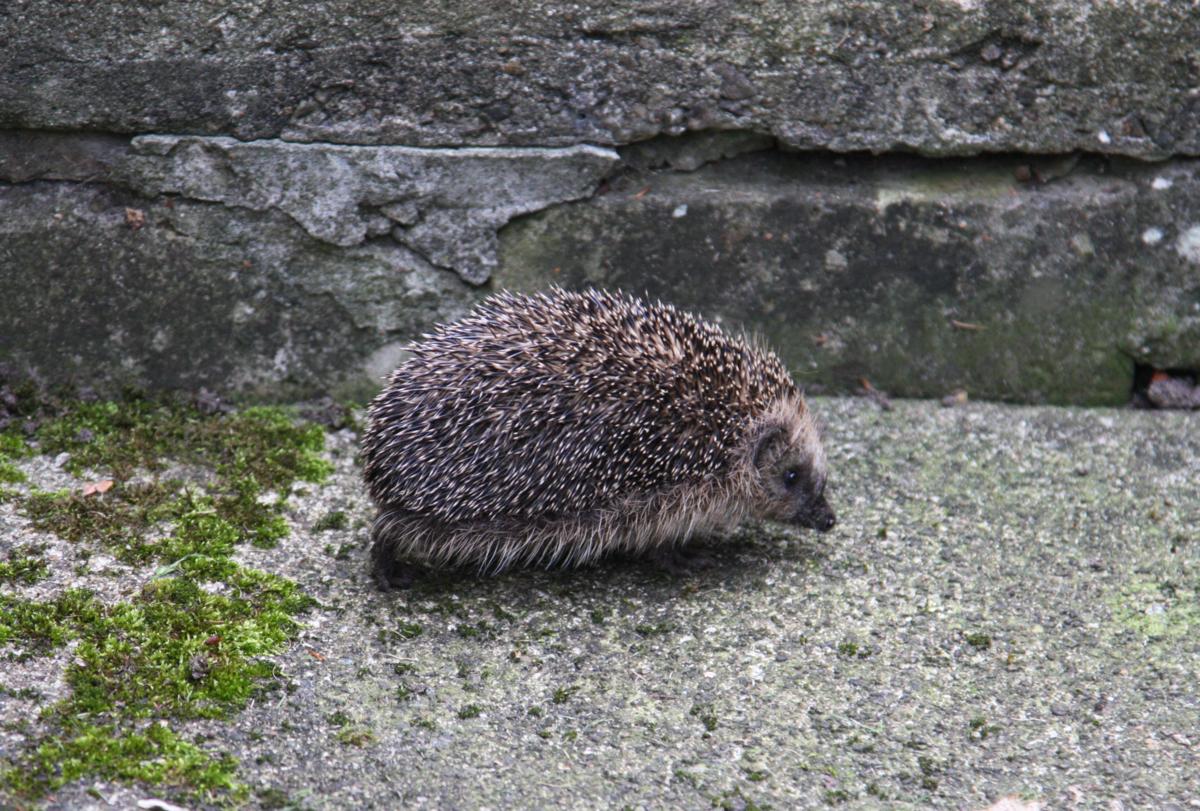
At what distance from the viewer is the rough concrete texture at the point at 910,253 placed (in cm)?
564

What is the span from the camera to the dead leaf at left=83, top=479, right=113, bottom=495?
16.2 ft

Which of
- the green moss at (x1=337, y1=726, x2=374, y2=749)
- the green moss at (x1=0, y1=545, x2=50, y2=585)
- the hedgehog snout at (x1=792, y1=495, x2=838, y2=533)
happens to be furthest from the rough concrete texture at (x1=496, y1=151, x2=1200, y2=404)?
the green moss at (x1=337, y1=726, x2=374, y2=749)

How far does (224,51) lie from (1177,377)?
458cm

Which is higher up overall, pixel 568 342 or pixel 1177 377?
pixel 568 342

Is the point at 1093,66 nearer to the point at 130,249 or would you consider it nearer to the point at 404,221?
the point at 404,221

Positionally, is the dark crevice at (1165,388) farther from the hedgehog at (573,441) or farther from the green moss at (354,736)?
the green moss at (354,736)

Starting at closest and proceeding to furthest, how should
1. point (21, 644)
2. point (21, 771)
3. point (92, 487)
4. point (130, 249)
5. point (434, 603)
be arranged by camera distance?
point (21, 771), point (21, 644), point (434, 603), point (92, 487), point (130, 249)

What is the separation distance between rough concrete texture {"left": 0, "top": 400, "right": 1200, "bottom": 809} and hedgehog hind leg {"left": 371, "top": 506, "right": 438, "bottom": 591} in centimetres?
8

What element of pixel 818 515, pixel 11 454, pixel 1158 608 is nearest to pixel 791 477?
pixel 818 515

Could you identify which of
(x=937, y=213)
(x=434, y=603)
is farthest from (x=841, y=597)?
(x=937, y=213)

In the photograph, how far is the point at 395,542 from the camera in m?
4.51

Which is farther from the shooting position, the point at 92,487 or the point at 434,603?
the point at 92,487

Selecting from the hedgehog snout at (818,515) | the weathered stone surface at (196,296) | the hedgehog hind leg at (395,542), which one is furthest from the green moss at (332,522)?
the hedgehog snout at (818,515)

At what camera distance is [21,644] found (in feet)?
12.8
